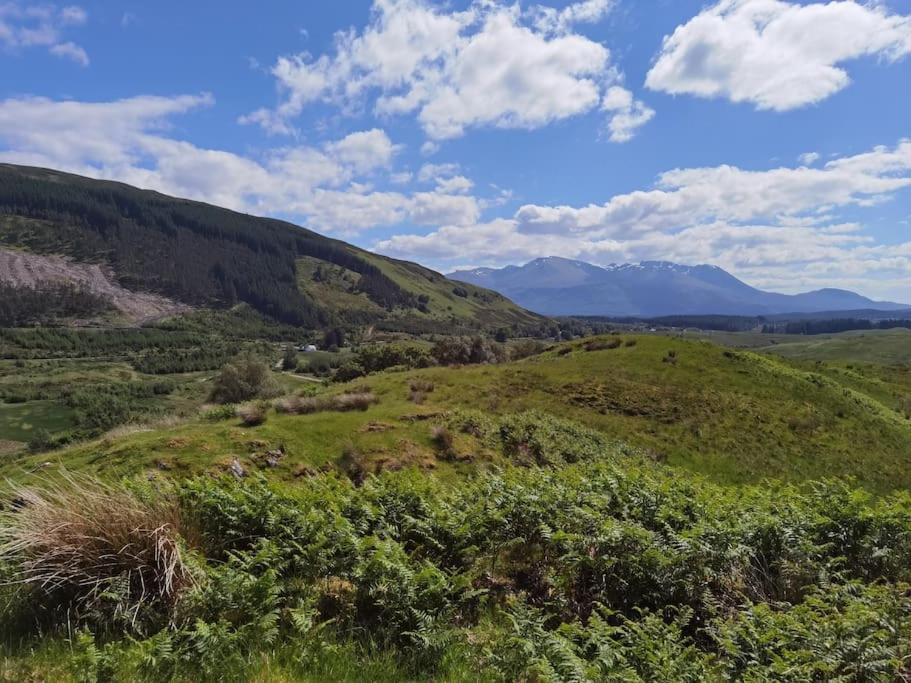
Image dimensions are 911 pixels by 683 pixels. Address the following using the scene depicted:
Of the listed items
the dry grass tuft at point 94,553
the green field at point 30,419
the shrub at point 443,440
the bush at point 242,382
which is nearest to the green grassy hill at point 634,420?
the shrub at point 443,440

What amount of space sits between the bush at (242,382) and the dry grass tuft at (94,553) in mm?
40736

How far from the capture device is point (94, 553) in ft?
20.1

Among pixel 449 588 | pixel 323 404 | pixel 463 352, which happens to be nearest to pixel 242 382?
pixel 463 352

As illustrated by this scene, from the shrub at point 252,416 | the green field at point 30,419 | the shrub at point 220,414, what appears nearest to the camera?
the shrub at point 252,416

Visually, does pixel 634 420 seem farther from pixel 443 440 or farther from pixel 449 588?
pixel 449 588

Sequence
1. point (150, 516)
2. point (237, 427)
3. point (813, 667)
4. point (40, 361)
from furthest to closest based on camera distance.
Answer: point (40, 361), point (237, 427), point (150, 516), point (813, 667)

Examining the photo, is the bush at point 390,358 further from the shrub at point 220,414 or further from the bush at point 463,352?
the shrub at point 220,414

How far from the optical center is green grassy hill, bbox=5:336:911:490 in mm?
19672

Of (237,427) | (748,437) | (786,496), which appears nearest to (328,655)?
(786,496)

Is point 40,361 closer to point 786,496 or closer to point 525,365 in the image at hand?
point 525,365

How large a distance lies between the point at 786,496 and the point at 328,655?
946 cm

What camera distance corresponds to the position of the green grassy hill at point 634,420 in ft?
64.5

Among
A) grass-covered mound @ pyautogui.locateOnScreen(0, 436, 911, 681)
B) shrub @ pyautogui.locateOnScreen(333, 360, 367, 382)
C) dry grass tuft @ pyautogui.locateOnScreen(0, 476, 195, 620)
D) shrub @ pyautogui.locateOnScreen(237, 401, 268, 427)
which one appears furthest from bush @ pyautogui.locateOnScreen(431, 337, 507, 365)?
dry grass tuft @ pyautogui.locateOnScreen(0, 476, 195, 620)

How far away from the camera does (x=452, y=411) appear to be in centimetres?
2644
